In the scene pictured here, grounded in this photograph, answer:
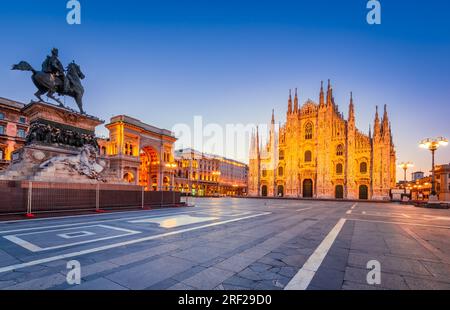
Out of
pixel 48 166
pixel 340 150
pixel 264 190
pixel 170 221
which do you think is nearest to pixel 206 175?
pixel 264 190

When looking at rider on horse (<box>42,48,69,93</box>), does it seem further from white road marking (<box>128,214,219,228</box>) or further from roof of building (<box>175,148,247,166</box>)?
roof of building (<box>175,148,247,166</box>)

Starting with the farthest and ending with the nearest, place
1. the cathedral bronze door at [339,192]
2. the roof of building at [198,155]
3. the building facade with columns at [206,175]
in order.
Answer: the roof of building at [198,155], the building facade with columns at [206,175], the cathedral bronze door at [339,192]

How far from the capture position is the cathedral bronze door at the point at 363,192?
43612 mm

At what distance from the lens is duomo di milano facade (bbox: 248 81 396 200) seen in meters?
43.5

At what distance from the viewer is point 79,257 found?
4.56 m

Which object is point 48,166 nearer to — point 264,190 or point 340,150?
point 264,190

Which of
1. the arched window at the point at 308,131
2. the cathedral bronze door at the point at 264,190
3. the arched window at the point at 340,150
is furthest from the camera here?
the cathedral bronze door at the point at 264,190

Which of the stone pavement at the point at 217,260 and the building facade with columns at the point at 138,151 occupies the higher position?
the building facade with columns at the point at 138,151

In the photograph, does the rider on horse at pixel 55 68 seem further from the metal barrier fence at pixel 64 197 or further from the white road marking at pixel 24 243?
the white road marking at pixel 24 243

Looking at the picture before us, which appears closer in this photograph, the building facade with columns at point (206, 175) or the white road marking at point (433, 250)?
the white road marking at point (433, 250)

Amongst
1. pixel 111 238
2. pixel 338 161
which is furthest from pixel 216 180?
pixel 111 238

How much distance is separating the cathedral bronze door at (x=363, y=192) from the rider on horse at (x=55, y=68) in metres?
50.3

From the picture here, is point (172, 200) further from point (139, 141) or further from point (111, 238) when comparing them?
point (139, 141)

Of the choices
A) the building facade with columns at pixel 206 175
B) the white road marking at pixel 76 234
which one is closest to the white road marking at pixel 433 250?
the white road marking at pixel 76 234
